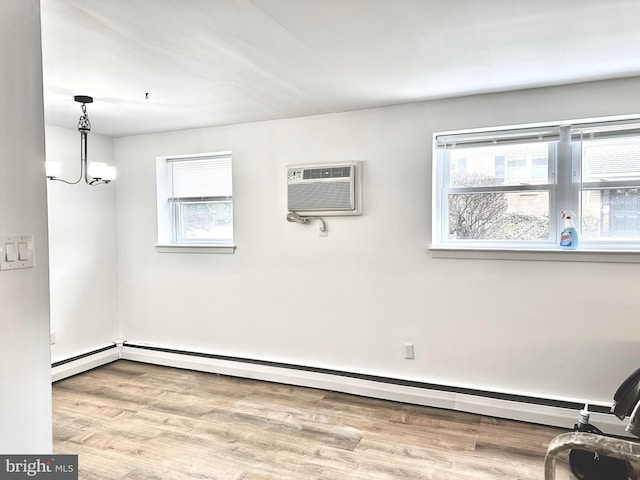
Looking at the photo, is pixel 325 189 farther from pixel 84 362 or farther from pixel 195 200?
pixel 84 362

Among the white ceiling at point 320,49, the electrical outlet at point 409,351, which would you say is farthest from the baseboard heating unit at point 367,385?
the white ceiling at point 320,49

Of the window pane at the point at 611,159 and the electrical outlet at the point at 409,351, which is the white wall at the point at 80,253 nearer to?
the electrical outlet at the point at 409,351

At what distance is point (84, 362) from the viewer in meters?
4.05

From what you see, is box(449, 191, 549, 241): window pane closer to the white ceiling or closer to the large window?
the large window

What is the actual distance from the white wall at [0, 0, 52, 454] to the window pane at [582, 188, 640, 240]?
9.87 feet

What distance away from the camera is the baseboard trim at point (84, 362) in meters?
3.82

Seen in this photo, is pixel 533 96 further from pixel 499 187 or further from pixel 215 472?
pixel 215 472

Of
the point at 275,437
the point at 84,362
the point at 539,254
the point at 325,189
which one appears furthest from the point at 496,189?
the point at 84,362

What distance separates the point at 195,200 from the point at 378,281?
6.33 ft

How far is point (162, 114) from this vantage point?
11.4ft

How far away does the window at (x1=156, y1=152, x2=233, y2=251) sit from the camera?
4.09m

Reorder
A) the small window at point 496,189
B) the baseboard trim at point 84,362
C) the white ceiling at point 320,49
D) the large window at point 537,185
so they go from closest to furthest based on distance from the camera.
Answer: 1. the white ceiling at point 320,49
2. the large window at point 537,185
3. the small window at point 496,189
4. the baseboard trim at point 84,362

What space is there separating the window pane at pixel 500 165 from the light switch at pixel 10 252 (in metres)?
2.67

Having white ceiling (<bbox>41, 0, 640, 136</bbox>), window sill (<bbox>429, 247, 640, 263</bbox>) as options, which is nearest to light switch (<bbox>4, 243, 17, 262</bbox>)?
white ceiling (<bbox>41, 0, 640, 136</bbox>)
